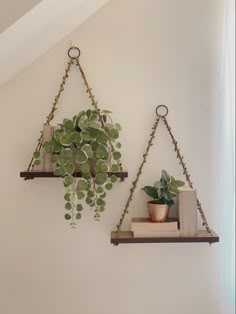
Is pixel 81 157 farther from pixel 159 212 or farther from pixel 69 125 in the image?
pixel 159 212

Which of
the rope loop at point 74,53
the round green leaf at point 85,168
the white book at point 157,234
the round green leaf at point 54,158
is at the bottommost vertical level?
the white book at point 157,234

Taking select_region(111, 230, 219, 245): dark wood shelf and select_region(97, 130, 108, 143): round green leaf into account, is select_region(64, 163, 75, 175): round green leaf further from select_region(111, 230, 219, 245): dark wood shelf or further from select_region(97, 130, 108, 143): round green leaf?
select_region(111, 230, 219, 245): dark wood shelf

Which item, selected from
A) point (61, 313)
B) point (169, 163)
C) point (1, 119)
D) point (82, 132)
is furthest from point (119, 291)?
point (1, 119)

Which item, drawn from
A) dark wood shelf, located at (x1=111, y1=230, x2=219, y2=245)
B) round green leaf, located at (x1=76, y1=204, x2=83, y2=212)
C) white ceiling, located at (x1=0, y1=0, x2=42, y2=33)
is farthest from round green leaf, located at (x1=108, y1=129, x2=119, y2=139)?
white ceiling, located at (x1=0, y1=0, x2=42, y2=33)

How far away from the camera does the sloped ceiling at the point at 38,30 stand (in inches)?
50.7

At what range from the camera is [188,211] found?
5.41ft

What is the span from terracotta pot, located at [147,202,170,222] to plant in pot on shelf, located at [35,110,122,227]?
0.21 meters

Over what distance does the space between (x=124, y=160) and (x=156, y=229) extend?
35cm

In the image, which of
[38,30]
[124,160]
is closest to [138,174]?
[124,160]

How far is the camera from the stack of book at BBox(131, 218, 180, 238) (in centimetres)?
164

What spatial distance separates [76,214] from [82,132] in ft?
1.29

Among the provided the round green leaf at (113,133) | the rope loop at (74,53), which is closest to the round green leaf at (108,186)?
the round green leaf at (113,133)

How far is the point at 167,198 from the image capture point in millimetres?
1650

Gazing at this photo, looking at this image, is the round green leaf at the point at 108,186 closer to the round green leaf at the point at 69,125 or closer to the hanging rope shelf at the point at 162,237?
the hanging rope shelf at the point at 162,237
